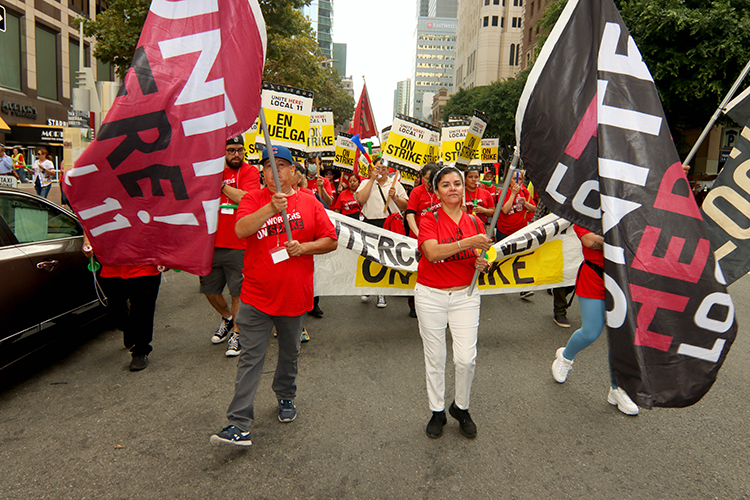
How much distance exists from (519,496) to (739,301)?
7163 mm

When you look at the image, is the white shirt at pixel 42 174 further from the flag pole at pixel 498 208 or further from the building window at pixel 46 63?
the building window at pixel 46 63

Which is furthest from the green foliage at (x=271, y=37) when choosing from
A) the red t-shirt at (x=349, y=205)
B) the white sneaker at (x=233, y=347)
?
the white sneaker at (x=233, y=347)

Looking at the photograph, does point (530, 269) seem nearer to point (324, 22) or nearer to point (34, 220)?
point (34, 220)

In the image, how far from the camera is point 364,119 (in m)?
10.5

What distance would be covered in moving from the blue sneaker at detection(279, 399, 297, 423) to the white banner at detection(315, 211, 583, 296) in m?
2.25

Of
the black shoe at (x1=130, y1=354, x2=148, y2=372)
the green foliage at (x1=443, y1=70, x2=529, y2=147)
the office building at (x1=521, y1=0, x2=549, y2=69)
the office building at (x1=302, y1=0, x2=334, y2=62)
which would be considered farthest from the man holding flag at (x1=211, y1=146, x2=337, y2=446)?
the office building at (x1=302, y1=0, x2=334, y2=62)

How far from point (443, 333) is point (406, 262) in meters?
2.57

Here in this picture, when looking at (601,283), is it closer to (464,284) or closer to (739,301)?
(464,284)

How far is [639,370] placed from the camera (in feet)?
7.72

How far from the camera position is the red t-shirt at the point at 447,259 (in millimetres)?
3520

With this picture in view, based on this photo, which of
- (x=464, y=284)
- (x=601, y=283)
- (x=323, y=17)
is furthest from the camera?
(x=323, y=17)

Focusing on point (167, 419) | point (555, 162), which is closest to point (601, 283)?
point (555, 162)

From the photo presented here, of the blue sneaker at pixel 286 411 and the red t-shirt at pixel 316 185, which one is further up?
the red t-shirt at pixel 316 185

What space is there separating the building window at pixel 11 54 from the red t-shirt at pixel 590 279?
1453 inches
